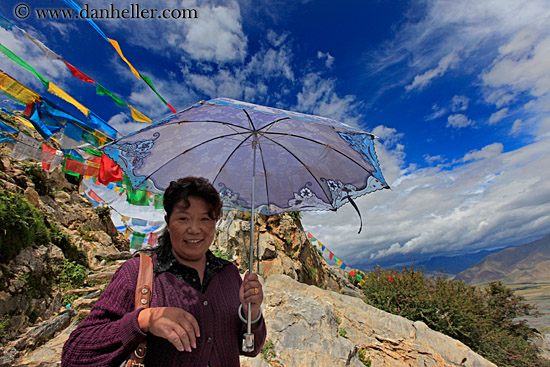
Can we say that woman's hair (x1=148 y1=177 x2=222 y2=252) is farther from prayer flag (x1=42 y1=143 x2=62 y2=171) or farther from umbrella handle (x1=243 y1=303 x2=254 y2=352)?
prayer flag (x1=42 y1=143 x2=62 y2=171)

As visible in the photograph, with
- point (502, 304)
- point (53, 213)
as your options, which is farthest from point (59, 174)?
point (502, 304)

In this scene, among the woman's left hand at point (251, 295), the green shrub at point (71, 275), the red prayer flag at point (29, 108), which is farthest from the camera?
the green shrub at point (71, 275)

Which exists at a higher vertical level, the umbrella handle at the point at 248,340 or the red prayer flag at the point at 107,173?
the red prayer flag at the point at 107,173

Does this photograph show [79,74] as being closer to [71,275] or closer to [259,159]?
[259,159]

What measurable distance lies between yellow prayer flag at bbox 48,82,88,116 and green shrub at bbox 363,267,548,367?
1218 cm

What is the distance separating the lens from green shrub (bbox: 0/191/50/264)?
689 cm

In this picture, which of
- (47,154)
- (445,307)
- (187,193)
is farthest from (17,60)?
(445,307)

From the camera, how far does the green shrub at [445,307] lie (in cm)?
961

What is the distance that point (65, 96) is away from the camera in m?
6.32

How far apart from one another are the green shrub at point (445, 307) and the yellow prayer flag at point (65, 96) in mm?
12180

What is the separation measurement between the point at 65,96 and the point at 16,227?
396 cm

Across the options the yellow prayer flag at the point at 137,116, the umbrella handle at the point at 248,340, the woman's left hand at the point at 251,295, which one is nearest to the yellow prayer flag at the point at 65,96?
the yellow prayer flag at the point at 137,116

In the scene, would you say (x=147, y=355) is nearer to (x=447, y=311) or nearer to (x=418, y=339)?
(x=418, y=339)

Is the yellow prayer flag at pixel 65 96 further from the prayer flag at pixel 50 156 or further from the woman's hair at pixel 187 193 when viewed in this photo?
the woman's hair at pixel 187 193
